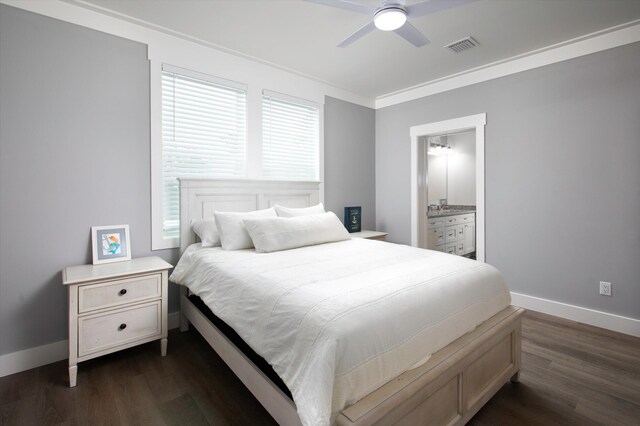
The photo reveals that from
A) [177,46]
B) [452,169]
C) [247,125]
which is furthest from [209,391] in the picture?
[452,169]

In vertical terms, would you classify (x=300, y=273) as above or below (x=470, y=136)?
below

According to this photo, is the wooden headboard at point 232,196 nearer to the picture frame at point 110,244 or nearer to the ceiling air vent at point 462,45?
the picture frame at point 110,244

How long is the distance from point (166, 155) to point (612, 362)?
3920 millimetres

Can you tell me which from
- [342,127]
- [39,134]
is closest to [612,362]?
[342,127]

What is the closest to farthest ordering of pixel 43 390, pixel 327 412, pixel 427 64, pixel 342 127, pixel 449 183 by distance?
pixel 327 412 < pixel 43 390 < pixel 427 64 < pixel 342 127 < pixel 449 183

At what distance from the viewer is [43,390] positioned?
6.56 feet

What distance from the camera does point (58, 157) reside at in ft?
7.72

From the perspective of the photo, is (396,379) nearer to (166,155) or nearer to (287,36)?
(166,155)

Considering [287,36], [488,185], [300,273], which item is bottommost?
[300,273]

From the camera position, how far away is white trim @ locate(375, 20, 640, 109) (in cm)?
275

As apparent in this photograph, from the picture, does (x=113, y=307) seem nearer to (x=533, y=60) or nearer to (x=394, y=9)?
(x=394, y=9)

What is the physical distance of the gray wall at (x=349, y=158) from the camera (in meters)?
4.20

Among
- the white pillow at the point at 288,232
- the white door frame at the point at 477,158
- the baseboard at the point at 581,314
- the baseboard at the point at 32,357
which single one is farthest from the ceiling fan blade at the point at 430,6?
the baseboard at the point at 32,357

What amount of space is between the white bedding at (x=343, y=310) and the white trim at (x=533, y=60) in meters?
2.46
